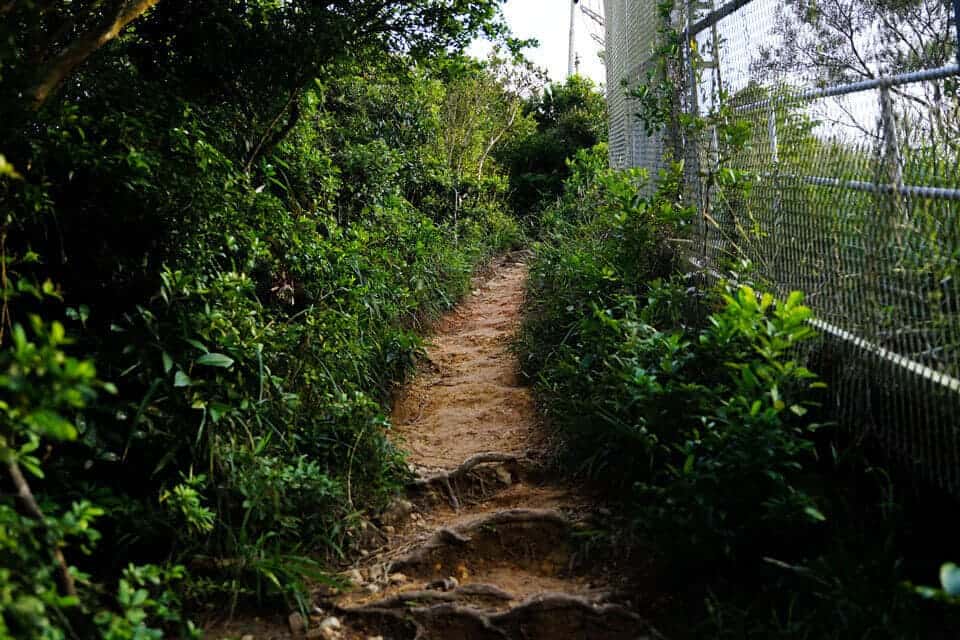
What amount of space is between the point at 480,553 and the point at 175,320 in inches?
68.6

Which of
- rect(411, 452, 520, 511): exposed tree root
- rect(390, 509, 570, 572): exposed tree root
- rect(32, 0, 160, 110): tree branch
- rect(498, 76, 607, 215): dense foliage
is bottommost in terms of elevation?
rect(390, 509, 570, 572): exposed tree root

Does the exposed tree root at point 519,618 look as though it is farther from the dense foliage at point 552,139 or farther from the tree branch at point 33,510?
the dense foliage at point 552,139

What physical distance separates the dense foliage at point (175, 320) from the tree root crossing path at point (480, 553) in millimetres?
227

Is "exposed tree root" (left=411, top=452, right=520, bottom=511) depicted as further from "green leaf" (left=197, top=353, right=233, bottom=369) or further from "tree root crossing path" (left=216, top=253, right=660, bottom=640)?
"green leaf" (left=197, top=353, right=233, bottom=369)

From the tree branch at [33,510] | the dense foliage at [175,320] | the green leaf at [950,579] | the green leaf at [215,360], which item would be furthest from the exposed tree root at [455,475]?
the green leaf at [950,579]

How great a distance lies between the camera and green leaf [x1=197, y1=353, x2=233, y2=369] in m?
3.23

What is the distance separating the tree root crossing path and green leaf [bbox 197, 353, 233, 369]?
1.07 metres

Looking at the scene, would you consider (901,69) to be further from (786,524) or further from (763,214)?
(786,524)

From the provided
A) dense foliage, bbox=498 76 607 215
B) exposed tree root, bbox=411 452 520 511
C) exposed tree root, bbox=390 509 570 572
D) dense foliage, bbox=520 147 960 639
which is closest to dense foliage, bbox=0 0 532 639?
exposed tree root, bbox=411 452 520 511

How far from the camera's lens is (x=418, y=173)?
9711mm

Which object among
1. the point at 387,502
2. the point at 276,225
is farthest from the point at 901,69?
the point at 276,225

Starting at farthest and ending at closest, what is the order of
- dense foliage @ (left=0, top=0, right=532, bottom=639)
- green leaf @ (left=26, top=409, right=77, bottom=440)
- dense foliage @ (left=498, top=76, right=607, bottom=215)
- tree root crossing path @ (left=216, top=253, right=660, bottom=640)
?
dense foliage @ (left=498, top=76, right=607, bottom=215)
tree root crossing path @ (left=216, top=253, right=660, bottom=640)
dense foliage @ (left=0, top=0, right=532, bottom=639)
green leaf @ (left=26, top=409, right=77, bottom=440)

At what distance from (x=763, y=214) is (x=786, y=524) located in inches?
72.0

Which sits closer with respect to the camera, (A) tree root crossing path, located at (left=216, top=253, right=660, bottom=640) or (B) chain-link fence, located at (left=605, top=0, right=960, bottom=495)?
(B) chain-link fence, located at (left=605, top=0, right=960, bottom=495)
